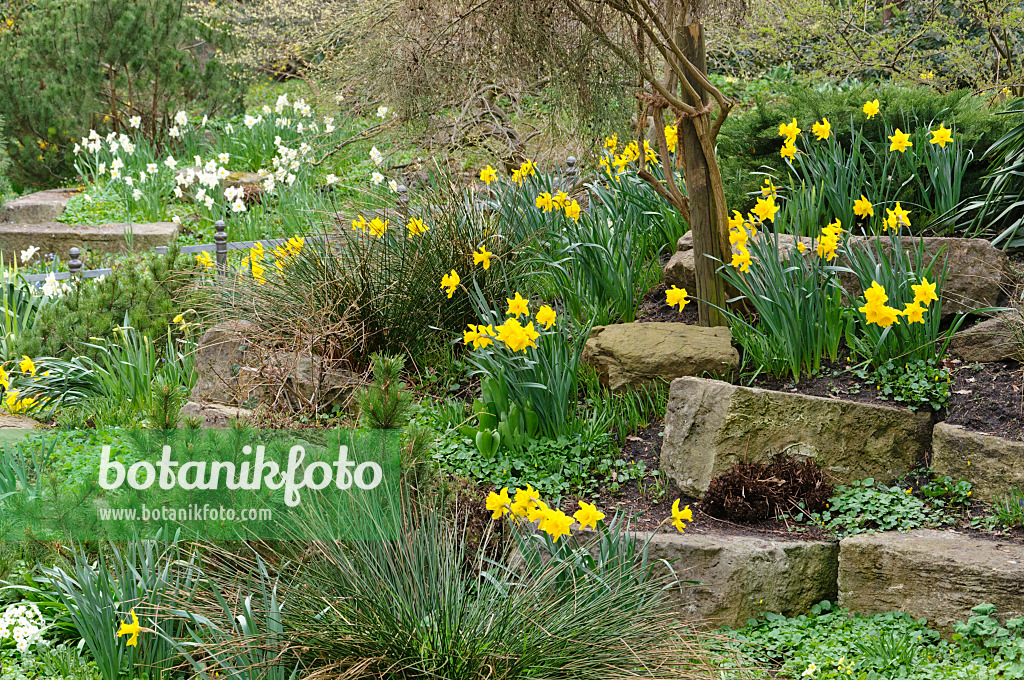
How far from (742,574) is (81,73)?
9.85 meters

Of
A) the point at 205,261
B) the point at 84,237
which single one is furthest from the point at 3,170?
the point at 205,261

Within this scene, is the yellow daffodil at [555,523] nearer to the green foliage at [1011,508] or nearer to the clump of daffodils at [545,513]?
the clump of daffodils at [545,513]

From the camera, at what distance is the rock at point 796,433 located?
11.9ft

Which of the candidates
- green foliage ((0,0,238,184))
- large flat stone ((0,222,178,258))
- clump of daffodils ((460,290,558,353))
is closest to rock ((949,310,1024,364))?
clump of daffodils ((460,290,558,353))

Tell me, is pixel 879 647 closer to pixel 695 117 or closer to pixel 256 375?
pixel 695 117

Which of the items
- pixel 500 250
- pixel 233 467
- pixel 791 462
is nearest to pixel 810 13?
pixel 500 250

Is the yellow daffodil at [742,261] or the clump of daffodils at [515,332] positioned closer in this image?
the clump of daffodils at [515,332]

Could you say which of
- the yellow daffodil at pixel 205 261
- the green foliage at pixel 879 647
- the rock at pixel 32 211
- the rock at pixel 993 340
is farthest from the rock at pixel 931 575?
the rock at pixel 32 211

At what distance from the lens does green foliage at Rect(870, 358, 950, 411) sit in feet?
12.3

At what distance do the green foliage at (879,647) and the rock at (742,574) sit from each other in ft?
0.22

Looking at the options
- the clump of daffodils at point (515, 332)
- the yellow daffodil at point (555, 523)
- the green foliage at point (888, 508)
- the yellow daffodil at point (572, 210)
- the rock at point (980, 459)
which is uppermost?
the yellow daffodil at point (572, 210)

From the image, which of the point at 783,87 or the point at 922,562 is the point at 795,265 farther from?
the point at 783,87

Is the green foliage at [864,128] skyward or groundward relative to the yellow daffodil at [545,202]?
skyward

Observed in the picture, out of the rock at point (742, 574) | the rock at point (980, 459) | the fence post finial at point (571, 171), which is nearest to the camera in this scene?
the rock at point (742, 574)
